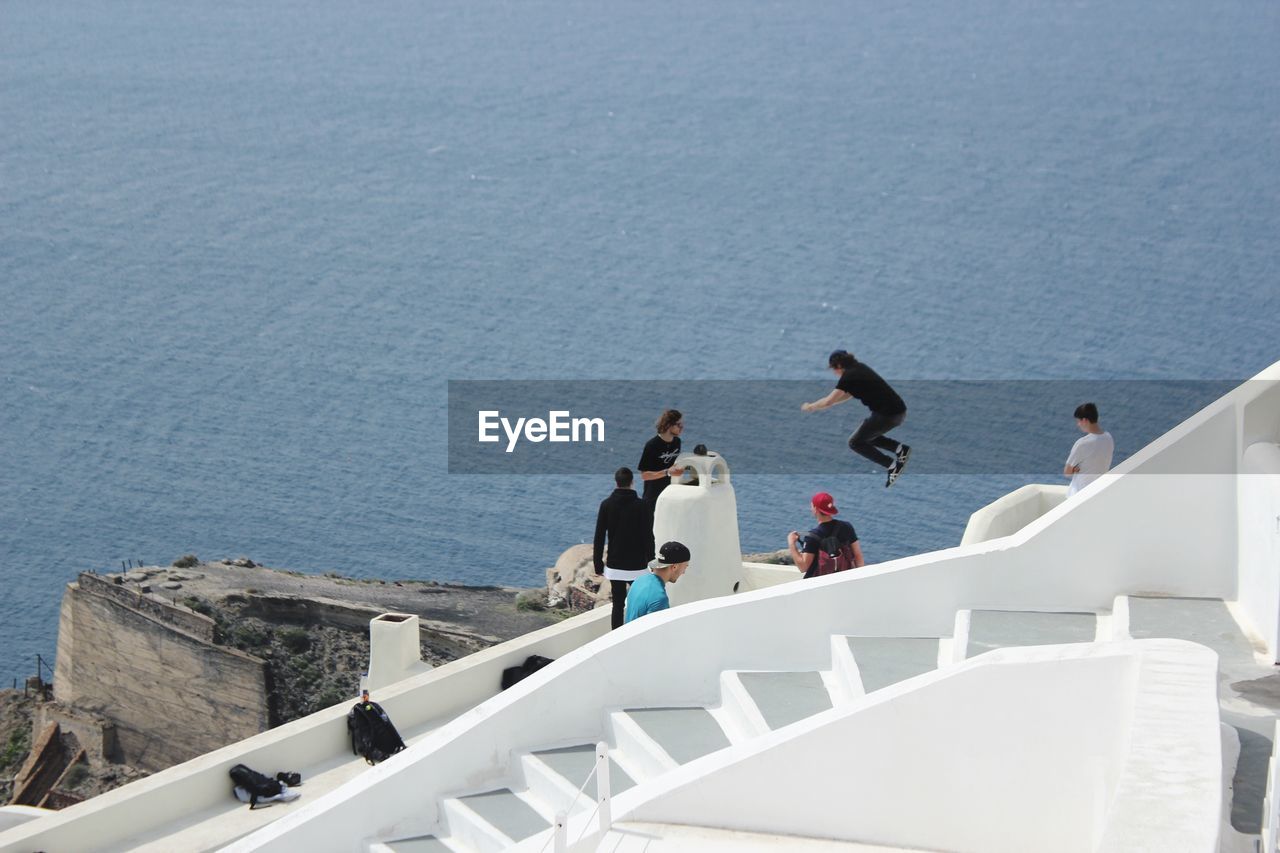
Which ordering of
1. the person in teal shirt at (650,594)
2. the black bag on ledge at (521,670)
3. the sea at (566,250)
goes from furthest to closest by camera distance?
1. the sea at (566,250)
2. the black bag on ledge at (521,670)
3. the person in teal shirt at (650,594)

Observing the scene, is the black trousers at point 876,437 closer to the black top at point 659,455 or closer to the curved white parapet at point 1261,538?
the black top at point 659,455

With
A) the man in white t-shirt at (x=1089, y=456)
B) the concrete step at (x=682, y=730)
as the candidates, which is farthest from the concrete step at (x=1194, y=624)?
the concrete step at (x=682, y=730)

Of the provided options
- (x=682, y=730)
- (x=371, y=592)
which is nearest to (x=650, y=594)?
(x=682, y=730)

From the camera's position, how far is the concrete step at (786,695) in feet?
27.0

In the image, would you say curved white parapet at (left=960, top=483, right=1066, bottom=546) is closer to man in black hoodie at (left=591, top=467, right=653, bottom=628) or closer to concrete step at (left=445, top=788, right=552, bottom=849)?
man in black hoodie at (left=591, top=467, right=653, bottom=628)

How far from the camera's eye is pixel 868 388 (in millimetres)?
10352

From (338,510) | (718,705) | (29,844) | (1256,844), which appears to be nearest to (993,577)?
(718,705)

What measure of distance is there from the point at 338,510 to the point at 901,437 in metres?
19.8

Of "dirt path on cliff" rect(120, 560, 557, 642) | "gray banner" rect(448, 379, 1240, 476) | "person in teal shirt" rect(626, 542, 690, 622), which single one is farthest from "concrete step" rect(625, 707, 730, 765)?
"gray banner" rect(448, 379, 1240, 476)

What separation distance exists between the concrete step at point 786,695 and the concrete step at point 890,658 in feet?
0.84

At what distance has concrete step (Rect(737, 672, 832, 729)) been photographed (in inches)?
324

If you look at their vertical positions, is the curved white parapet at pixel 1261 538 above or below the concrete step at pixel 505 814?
above

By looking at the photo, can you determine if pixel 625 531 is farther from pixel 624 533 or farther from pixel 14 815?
pixel 14 815

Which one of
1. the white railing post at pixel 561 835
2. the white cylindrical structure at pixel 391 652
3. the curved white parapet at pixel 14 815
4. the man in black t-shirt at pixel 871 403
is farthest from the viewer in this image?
the white cylindrical structure at pixel 391 652
